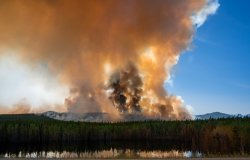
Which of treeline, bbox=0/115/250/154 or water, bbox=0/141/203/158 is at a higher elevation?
treeline, bbox=0/115/250/154

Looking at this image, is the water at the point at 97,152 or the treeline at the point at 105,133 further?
the treeline at the point at 105,133

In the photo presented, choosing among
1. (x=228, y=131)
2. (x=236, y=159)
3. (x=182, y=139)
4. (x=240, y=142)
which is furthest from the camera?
(x=182, y=139)

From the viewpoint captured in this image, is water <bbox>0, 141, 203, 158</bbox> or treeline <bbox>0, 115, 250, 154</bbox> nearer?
water <bbox>0, 141, 203, 158</bbox>

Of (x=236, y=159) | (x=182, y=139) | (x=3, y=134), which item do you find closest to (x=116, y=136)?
(x=182, y=139)

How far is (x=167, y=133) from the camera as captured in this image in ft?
328

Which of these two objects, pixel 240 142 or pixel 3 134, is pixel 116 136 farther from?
pixel 240 142

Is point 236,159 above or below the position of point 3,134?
below

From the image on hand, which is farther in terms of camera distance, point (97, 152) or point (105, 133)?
point (105, 133)

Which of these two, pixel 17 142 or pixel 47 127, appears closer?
pixel 17 142

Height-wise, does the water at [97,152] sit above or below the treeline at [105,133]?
below

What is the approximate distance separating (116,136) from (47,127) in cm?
1835

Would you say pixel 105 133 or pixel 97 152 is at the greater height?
pixel 105 133

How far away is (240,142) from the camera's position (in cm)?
6300

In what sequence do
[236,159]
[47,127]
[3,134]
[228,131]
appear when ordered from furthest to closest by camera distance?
1. [47,127]
2. [3,134]
3. [228,131]
4. [236,159]
